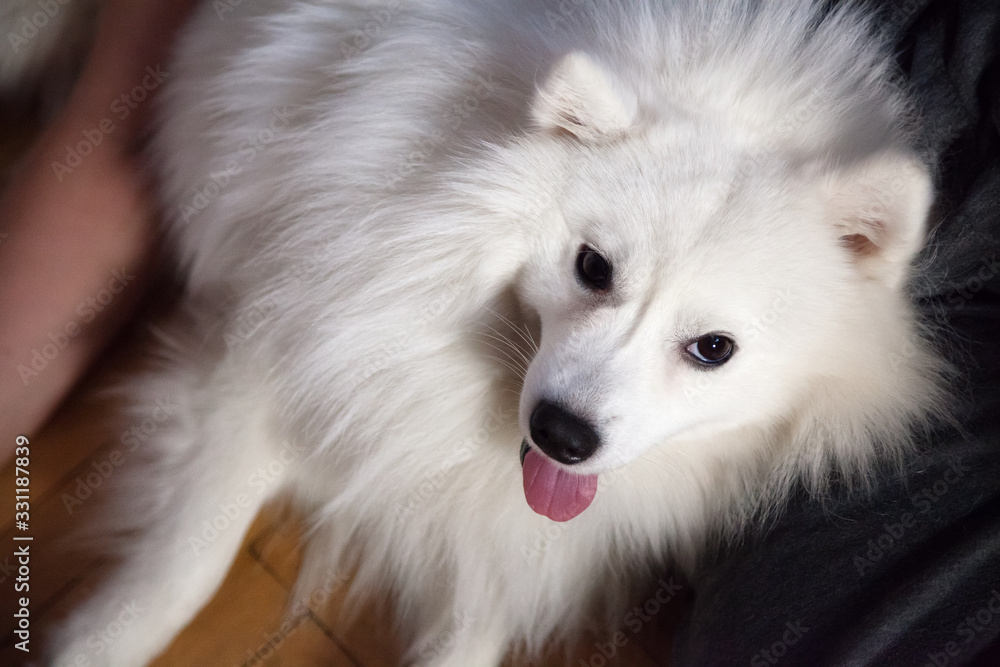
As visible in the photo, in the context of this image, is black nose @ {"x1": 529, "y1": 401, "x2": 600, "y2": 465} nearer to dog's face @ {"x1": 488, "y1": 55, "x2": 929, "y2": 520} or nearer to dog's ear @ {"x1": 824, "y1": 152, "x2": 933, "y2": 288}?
dog's face @ {"x1": 488, "y1": 55, "x2": 929, "y2": 520}

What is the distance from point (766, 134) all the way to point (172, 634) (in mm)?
1404

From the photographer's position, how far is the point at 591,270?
113 cm

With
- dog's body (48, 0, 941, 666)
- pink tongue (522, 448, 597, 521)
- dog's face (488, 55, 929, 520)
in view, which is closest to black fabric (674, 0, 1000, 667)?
dog's body (48, 0, 941, 666)

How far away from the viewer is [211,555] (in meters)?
1.40

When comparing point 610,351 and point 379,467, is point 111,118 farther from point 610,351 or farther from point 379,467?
point 610,351

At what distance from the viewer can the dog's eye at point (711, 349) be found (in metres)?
1.11

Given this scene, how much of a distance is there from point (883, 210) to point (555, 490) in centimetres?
68

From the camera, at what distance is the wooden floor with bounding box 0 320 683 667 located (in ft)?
5.01

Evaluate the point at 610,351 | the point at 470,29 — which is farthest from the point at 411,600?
the point at 470,29

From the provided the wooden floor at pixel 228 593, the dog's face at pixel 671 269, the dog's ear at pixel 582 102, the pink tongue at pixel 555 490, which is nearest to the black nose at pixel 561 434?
the dog's face at pixel 671 269

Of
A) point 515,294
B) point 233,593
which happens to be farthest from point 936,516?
point 233,593

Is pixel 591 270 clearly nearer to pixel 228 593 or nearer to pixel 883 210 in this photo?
pixel 883 210

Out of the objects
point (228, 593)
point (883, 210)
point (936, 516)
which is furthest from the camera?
point (228, 593)

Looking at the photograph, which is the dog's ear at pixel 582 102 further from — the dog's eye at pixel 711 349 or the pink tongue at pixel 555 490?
the pink tongue at pixel 555 490
